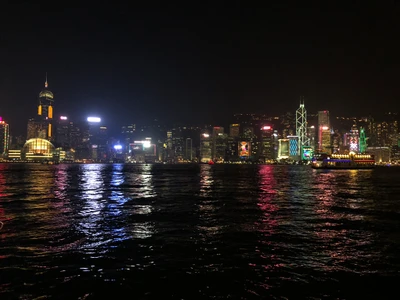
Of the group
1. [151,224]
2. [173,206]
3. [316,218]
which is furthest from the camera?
[173,206]

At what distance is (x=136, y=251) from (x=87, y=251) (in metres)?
2.08

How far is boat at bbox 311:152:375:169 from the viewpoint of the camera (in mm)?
175975

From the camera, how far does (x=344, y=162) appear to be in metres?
177

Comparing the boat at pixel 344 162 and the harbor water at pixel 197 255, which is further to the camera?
the boat at pixel 344 162

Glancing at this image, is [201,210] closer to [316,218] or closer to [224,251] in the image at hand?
[316,218]

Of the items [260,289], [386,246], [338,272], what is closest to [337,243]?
[386,246]

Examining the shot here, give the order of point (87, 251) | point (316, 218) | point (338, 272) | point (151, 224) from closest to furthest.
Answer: point (338, 272)
point (87, 251)
point (151, 224)
point (316, 218)

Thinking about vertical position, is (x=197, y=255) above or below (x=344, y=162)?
below

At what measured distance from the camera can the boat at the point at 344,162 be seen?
175975 mm

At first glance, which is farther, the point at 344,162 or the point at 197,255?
the point at 344,162

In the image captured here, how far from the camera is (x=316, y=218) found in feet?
74.4

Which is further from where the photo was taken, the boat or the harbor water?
the boat

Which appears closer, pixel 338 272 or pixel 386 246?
pixel 338 272

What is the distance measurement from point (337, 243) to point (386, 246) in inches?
88.2
